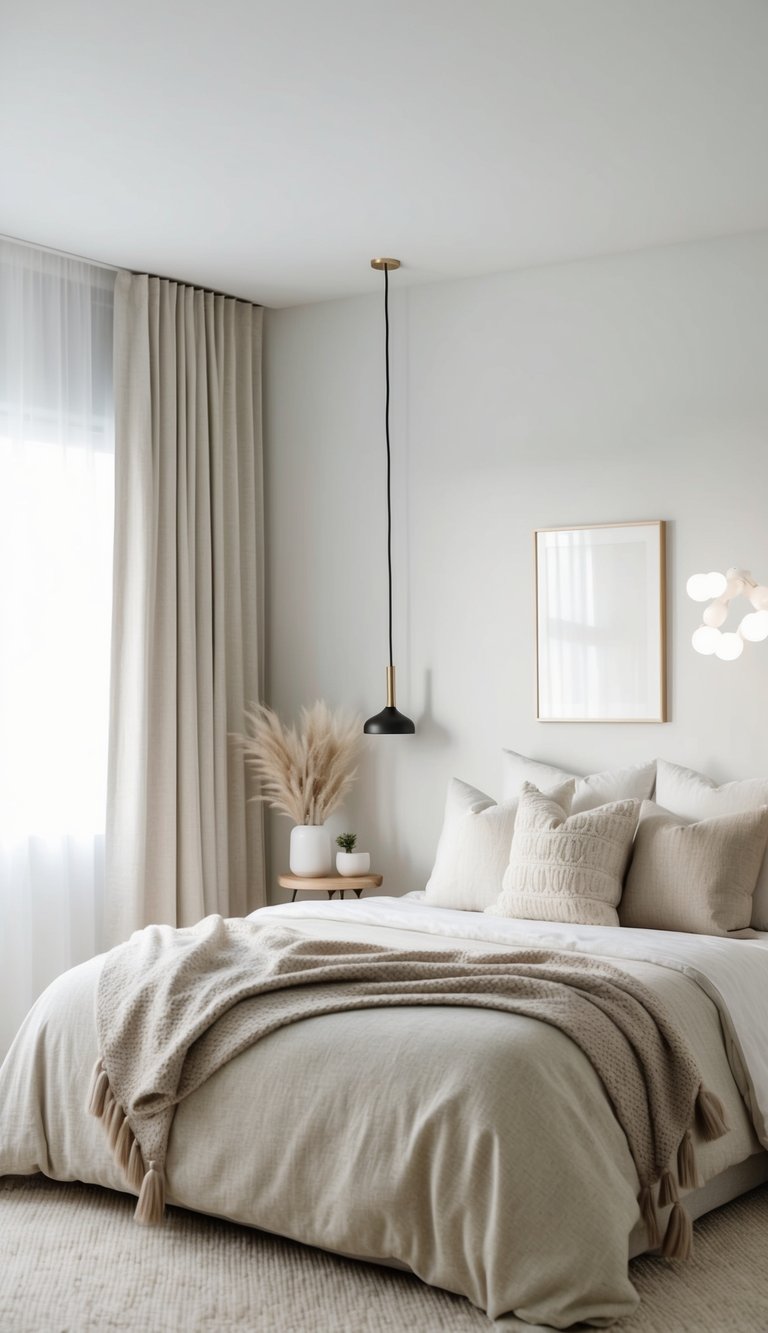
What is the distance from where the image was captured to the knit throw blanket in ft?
9.22

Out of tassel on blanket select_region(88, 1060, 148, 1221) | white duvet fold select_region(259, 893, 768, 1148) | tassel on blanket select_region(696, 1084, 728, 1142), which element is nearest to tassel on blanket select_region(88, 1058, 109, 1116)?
tassel on blanket select_region(88, 1060, 148, 1221)

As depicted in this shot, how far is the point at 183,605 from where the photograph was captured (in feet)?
16.4

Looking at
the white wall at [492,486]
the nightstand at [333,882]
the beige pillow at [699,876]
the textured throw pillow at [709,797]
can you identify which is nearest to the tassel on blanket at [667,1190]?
the beige pillow at [699,876]

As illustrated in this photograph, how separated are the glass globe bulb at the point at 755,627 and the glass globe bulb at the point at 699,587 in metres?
0.15

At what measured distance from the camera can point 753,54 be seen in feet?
10.6

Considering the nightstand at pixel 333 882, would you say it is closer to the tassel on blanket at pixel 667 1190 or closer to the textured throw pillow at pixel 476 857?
the textured throw pillow at pixel 476 857

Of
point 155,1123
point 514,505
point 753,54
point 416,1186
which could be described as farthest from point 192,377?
point 416,1186

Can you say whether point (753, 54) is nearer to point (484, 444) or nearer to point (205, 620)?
point (484, 444)

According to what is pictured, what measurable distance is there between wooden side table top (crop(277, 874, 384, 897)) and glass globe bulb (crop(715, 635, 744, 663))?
4.94ft

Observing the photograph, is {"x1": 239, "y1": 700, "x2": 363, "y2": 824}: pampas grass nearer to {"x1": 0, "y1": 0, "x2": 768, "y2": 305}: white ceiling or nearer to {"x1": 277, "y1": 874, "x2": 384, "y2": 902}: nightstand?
{"x1": 277, "y1": 874, "x2": 384, "y2": 902}: nightstand

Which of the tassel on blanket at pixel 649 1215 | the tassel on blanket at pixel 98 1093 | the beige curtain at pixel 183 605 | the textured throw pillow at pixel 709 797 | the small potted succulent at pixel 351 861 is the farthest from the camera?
the small potted succulent at pixel 351 861

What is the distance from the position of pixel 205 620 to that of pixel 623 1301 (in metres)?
3.13

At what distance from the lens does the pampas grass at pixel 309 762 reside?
197 inches

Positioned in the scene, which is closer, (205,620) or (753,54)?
(753,54)
